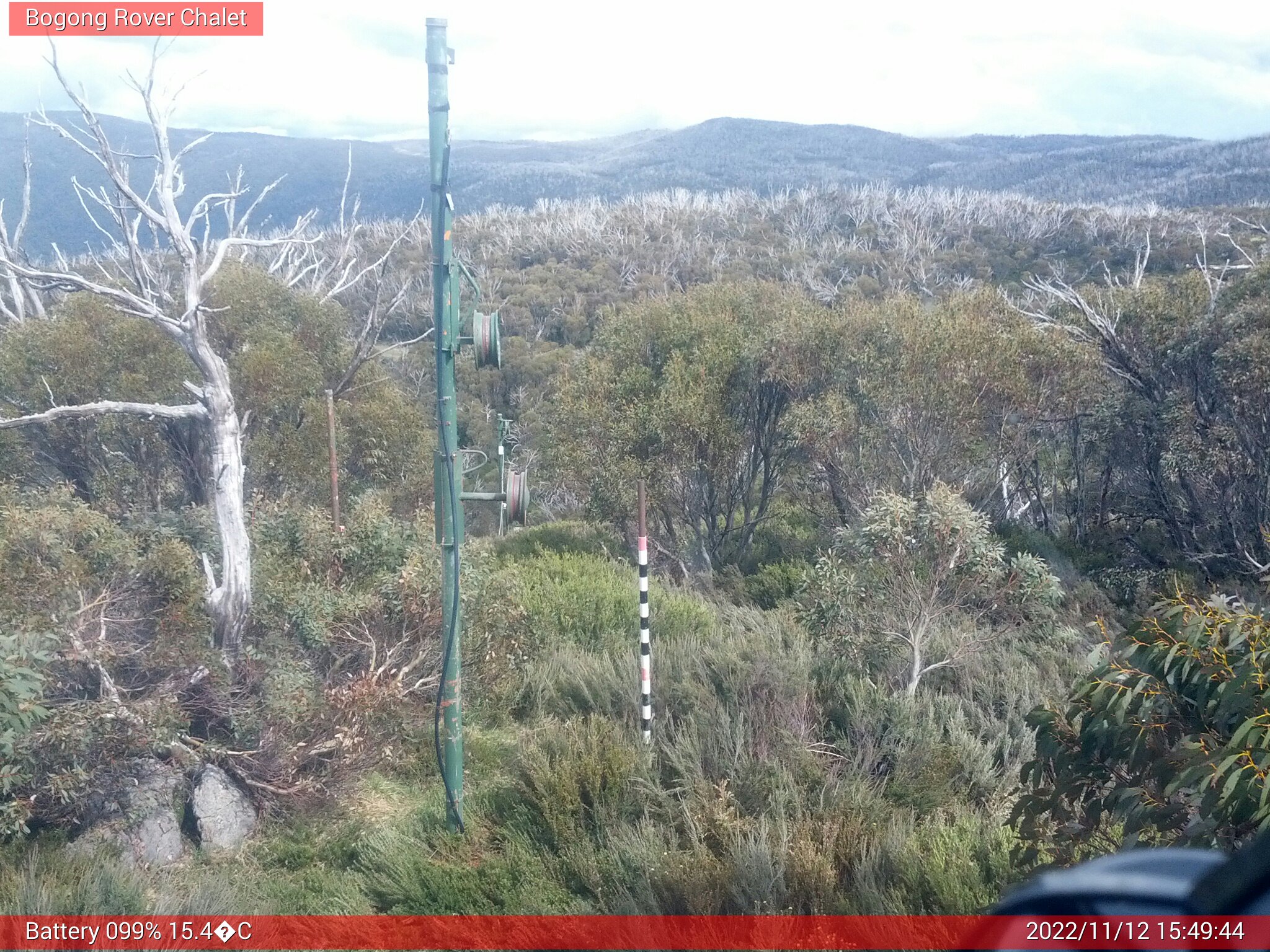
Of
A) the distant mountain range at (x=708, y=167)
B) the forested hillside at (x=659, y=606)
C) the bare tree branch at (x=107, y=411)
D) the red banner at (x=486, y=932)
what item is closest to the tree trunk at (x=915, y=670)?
the forested hillside at (x=659, y=606)

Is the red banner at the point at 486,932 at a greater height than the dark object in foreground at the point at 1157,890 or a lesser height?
lesser

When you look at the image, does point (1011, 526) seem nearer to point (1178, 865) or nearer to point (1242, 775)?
point (1242, 775)

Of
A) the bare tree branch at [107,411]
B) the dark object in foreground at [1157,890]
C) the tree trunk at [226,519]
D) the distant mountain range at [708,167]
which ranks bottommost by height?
the tree trunk at [226,519]

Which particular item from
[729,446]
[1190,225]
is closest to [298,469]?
[729,446]

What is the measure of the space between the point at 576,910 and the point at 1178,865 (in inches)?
146

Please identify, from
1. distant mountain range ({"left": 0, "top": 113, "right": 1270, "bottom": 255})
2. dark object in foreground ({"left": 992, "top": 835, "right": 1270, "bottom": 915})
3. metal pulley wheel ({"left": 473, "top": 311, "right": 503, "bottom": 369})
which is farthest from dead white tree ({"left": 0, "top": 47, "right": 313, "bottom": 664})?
distant mountain range ({"left": 0, "top": 113, "right": 1270, "bottom": 255})

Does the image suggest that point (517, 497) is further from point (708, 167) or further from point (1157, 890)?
point (708, 167)

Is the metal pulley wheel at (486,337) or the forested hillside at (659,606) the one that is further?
the metal pulley wheel at (486,337)

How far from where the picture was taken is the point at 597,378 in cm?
1353

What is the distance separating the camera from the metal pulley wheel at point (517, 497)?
17.6 feet

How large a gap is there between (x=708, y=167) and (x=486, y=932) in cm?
7898

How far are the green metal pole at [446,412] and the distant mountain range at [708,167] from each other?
1271 centimetres

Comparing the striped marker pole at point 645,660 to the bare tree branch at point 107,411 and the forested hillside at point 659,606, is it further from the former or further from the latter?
the bare tree branch at point 107,411

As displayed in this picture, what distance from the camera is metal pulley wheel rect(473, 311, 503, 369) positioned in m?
5.10
